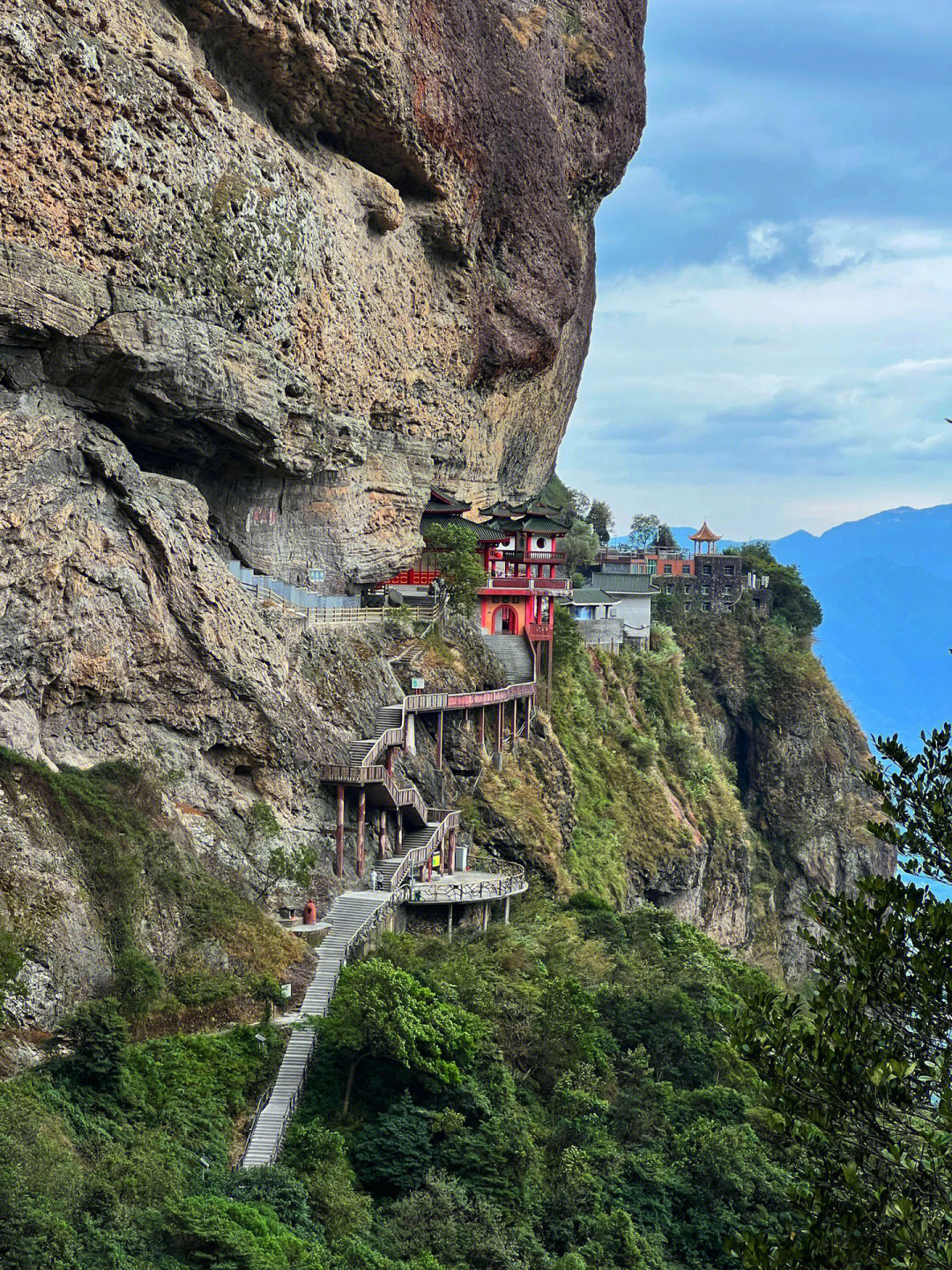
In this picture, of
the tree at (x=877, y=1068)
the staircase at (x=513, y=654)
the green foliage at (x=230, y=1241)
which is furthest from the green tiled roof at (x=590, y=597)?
the tree at (x=877, y=1068)

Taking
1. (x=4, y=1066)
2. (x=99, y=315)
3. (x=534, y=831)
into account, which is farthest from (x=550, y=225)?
(x=4, y=1066)

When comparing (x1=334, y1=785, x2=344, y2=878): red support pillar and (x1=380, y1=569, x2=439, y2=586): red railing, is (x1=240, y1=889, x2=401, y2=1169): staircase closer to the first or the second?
(x1=334, y1=785, x2=344, y2=878): red support pillar

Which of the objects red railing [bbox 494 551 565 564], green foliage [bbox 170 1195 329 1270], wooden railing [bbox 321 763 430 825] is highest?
red railing [bbox 494 551 565 564]

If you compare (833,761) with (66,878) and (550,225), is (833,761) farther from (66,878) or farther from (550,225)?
(66,878)

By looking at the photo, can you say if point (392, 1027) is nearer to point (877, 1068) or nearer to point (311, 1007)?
point (311, 1007)

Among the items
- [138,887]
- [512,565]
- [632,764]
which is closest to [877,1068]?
[138,887]

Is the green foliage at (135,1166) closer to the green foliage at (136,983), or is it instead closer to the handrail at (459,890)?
the green foliage at (136,983)

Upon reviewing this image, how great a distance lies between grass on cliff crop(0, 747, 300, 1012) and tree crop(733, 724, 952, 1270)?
602 inches

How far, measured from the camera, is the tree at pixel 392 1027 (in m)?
29.2

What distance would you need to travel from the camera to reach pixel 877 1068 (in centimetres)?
1529

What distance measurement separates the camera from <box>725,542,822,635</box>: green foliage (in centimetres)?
9050

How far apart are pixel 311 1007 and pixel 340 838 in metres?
6.99

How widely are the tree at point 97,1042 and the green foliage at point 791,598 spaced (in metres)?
68.9

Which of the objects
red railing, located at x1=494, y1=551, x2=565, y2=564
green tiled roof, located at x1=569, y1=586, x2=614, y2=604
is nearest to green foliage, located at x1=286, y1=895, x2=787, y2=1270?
red railing, located at x1=494, y1=551, x2=565, y2=564
